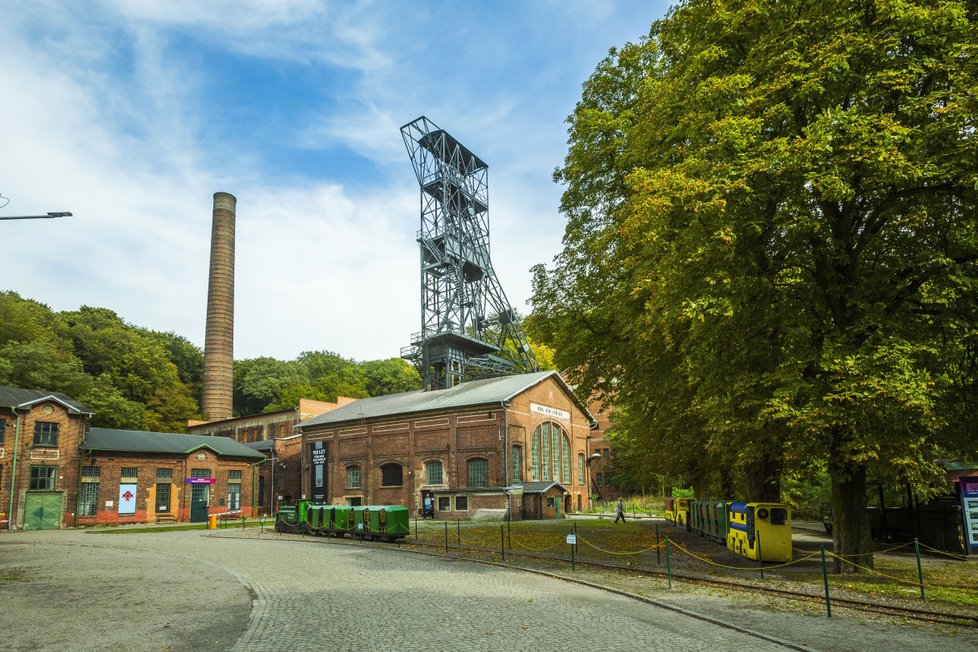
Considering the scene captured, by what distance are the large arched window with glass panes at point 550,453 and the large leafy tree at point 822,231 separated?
92.9 ft

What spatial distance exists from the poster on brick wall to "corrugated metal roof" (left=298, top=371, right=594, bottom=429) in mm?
12832

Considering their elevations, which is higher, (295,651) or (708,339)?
(708,339)

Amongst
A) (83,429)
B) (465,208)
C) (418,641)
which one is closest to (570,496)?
(465,208)

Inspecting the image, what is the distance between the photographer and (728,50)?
1667 cm

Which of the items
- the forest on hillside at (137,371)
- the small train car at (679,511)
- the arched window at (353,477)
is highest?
the forest on hillside at (137,371)

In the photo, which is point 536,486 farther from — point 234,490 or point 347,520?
point 234,490

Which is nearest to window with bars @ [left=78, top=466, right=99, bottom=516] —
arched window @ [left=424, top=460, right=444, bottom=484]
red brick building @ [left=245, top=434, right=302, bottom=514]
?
red brick building @ [left=245, top=434, right=302, bottom=514]

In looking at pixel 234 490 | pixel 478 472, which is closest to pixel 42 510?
pixel 234 490

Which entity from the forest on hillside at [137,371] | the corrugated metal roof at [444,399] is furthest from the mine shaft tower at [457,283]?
the forest on hillside at [137,371]

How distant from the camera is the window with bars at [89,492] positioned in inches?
1702

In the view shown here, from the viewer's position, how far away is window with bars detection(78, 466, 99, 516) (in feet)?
142

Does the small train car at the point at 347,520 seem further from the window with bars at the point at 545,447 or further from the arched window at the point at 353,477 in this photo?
the window with bars at the point at 545,447

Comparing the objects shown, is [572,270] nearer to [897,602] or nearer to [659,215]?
[659,215]

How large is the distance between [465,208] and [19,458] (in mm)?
36680
